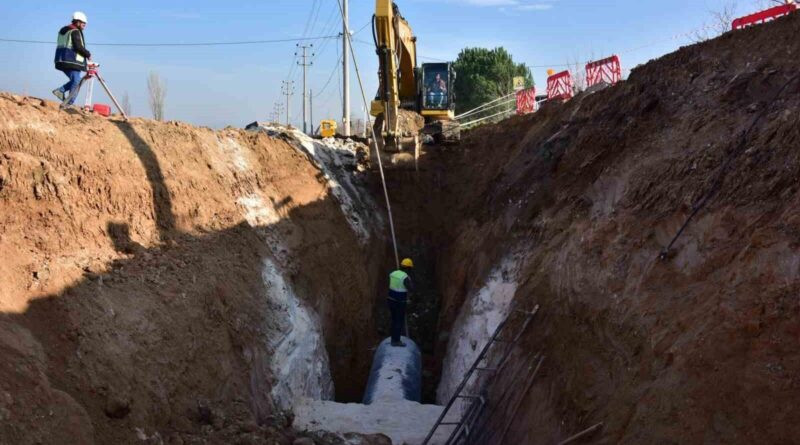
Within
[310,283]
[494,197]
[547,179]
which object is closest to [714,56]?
[547,179]

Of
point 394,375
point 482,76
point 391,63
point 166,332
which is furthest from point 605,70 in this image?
point 482,76

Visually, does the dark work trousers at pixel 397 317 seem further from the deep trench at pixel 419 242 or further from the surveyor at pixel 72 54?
the surveyor at pixel 72 54

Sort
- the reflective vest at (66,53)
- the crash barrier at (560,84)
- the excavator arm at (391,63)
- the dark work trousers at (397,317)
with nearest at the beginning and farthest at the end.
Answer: the reflective vest at (66,53) < the dark work trousers at (397,317) < the excavator arm at (391,63) < the crash barrier at (560,84)

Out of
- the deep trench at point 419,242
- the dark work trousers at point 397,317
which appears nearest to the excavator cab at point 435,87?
the deep trench at point 419,242

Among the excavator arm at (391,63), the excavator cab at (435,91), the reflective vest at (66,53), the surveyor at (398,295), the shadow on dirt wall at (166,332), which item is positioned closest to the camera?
the shadow on dirt wall at (166,332)

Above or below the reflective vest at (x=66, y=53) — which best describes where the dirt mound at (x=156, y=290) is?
below

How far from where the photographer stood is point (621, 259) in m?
7.86

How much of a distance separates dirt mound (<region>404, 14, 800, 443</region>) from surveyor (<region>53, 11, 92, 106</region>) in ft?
25.8

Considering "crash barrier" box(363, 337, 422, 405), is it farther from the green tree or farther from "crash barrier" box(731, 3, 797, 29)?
the green tree

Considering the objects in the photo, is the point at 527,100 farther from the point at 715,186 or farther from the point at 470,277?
the point at 715,186

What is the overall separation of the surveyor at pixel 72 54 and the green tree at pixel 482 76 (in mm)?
33167

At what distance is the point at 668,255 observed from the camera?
7.03m

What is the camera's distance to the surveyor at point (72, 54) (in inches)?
387

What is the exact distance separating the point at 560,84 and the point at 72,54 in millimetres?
16209
